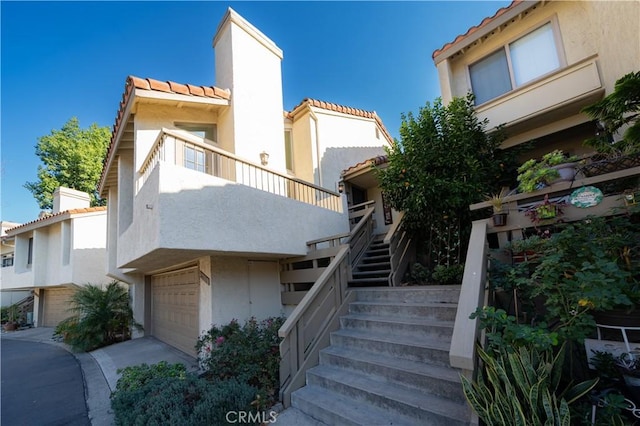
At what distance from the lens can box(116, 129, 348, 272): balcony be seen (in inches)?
185

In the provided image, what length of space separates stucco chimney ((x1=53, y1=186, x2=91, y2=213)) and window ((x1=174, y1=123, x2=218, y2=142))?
12371 mm

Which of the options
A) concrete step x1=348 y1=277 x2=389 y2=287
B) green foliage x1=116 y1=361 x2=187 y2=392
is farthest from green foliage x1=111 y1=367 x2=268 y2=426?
concrete step x1=348 y1=277 x2=389 y2=287

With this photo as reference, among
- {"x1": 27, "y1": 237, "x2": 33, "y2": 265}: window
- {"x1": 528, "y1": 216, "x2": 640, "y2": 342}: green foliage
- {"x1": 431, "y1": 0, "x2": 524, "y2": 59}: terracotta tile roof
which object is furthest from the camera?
{"x1": 27, "y1": 237, "x2": 33, "y2": 265}: window

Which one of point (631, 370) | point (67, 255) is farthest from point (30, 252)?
point (631, 370)

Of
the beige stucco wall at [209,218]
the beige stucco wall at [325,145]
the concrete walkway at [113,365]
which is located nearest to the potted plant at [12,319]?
the concrete walkway at [113,365]

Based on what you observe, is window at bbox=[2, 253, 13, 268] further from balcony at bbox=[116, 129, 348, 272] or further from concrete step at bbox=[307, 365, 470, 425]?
concrete step at bbox=[307, 365, 470, 425]

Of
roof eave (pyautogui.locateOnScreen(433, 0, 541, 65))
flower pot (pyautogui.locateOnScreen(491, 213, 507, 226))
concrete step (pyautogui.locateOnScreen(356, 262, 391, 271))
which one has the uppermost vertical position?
roof eave (pyautogui.locateOnScreen(433, 0, 541, 65))

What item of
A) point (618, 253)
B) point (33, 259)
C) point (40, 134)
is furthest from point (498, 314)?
point (40, 134)

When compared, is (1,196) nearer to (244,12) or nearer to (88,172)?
(244,12)

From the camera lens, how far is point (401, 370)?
11.8ft

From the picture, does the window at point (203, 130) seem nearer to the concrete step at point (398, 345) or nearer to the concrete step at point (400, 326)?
the concrete step at point (400, 326)

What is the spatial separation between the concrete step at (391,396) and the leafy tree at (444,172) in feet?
10.2

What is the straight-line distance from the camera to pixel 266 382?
4.23 meters

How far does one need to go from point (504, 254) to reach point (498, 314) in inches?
72.3
